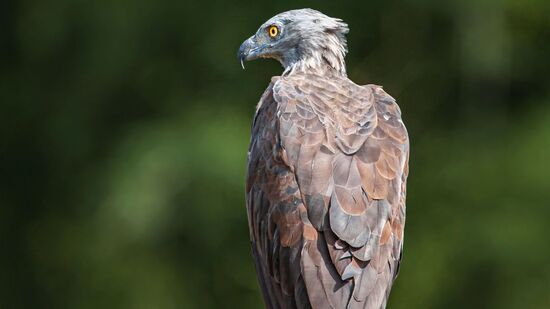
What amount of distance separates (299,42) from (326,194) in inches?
73.3

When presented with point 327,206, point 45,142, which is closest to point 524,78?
point 45,142

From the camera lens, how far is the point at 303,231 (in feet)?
19.0

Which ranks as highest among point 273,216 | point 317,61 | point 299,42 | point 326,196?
point 299,42

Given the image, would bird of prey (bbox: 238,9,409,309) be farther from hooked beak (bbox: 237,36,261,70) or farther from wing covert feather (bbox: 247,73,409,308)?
hooked beak (bbox: 237,36,261,70)

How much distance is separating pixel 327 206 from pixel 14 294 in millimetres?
9817

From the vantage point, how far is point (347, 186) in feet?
19.1

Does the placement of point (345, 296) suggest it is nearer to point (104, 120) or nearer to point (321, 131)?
point (321, 131)

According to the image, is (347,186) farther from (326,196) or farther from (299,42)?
(299,42)

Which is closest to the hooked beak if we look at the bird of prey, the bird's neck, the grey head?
the grey head

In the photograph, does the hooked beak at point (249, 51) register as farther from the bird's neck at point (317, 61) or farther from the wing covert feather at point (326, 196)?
the wing covert feather at point (326, 196)

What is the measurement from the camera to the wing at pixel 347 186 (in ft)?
18.6

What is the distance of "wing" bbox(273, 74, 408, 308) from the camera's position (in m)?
5.66

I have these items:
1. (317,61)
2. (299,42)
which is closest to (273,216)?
(317,61)

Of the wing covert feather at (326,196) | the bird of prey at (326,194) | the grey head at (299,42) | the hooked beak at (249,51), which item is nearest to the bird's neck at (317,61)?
the grey head at (299,42)
